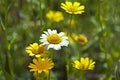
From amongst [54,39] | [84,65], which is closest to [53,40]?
[54,39]

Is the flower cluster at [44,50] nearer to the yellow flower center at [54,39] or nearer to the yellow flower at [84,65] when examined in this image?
the yellow flower center at [54,39]

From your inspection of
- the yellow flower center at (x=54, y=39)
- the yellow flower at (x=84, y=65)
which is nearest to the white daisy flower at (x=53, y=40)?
the yellow flower center at (x=54, y=39)

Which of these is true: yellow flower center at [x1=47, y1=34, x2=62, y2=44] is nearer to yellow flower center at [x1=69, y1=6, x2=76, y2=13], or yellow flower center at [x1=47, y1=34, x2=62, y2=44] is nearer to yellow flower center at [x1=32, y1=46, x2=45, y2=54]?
yellow flower center at [x1=32, y1=46, x2=45, y2=54]

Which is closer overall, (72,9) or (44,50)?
(44,50)

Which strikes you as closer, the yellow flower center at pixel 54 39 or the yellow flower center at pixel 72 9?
the yellow flower center at pixel 54 39

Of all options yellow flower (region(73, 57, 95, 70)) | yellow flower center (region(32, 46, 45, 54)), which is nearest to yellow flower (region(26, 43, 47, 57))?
yellow flower center (region(32, 46, 45, 54))

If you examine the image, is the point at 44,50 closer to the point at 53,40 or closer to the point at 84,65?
the point at 53,40

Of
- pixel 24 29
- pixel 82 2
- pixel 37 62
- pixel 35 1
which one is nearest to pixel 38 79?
pixel 37 62

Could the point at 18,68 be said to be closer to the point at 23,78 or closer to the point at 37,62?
the point at 23,78
